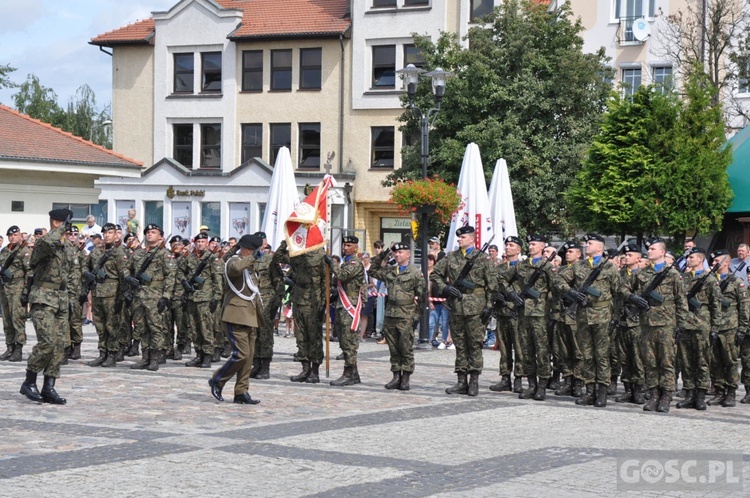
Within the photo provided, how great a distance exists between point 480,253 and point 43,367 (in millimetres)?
5472

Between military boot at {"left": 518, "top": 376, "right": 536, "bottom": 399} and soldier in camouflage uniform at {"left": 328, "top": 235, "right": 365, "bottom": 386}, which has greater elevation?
soldier in camouflage uniform at {"left": 328, "top": 235, "right": 365, "bottom": 386}

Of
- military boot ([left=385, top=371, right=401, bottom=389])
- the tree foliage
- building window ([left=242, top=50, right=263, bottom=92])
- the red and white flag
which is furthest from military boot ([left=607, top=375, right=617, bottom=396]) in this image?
building window ([left=242, top=50, right=263, bottom=92])

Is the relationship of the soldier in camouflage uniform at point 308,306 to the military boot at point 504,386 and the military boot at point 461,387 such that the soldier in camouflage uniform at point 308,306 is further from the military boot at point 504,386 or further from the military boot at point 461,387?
the military boot at point 504,386

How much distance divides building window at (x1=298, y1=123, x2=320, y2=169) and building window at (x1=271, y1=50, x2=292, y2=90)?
5.49 ft

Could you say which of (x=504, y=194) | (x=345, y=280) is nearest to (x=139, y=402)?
(x=345, y=280)

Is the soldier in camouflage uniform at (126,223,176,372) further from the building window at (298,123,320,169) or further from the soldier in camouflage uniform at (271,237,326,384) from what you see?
the building window at (298,123,320,169)

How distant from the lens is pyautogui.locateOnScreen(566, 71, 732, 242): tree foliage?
26703 mm

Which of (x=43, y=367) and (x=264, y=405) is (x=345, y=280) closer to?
(x=264, y=405)

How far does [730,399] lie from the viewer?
14711 mm

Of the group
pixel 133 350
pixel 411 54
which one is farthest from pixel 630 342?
pixel 411 54

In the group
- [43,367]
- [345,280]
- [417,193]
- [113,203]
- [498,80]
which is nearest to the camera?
[43,367]

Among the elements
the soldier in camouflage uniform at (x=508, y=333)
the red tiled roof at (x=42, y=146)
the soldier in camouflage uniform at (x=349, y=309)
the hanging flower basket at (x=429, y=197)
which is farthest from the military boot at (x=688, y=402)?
the red tiled roof at (x=42, y=146)

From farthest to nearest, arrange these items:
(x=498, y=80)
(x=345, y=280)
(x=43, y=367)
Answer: (x=498, y=80), (x=345, y=280), (x=43, y=367)

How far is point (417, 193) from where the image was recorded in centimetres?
2261
